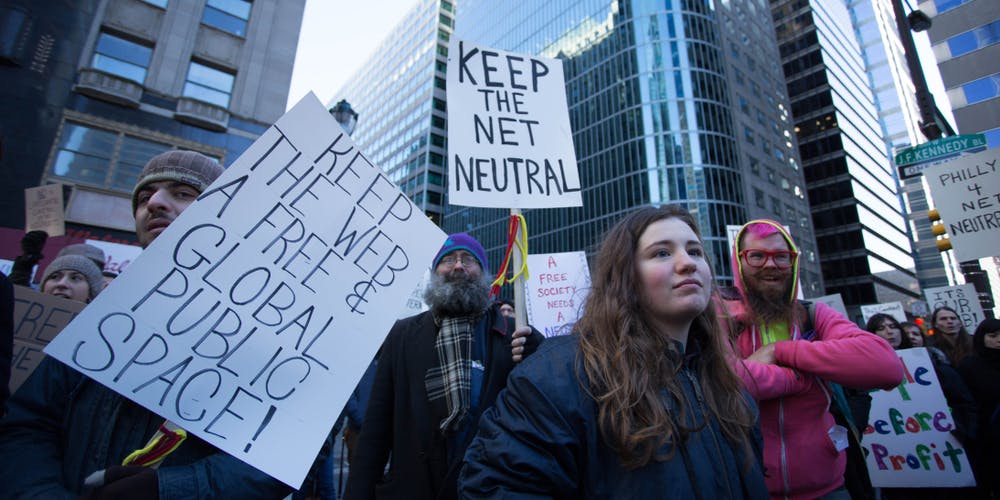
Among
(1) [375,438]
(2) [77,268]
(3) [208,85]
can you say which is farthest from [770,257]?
(3) [208,85]

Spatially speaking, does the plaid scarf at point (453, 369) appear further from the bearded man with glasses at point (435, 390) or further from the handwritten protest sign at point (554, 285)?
the handwritten protest sign at point (554, 285)

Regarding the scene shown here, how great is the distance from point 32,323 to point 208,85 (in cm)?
1435

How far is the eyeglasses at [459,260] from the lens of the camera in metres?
2.96

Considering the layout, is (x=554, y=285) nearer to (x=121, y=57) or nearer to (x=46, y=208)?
(x=46, y=208)

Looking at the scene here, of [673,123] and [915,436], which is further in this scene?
[673,123]

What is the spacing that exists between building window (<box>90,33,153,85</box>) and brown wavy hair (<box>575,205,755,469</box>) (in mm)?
15975

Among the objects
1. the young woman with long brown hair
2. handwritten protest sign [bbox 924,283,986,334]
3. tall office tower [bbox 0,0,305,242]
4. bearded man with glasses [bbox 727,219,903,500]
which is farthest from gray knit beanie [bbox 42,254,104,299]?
handwritten protest sign [bbox 924,283,986,334]

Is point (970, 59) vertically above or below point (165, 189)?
above

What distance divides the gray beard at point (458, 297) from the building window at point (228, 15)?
16250 millimetres

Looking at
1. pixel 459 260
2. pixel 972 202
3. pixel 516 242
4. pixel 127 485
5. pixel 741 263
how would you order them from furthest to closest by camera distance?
pixel 972 202
pixel 459 260
pixel 516 242
pixel 741 263
pixel 127 485

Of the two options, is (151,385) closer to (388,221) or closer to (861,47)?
(388,221)

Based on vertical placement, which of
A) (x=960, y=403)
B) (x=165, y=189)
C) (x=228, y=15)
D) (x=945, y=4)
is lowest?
(x=960, y=403)

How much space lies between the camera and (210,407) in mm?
1307

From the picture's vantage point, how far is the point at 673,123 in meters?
44.3
